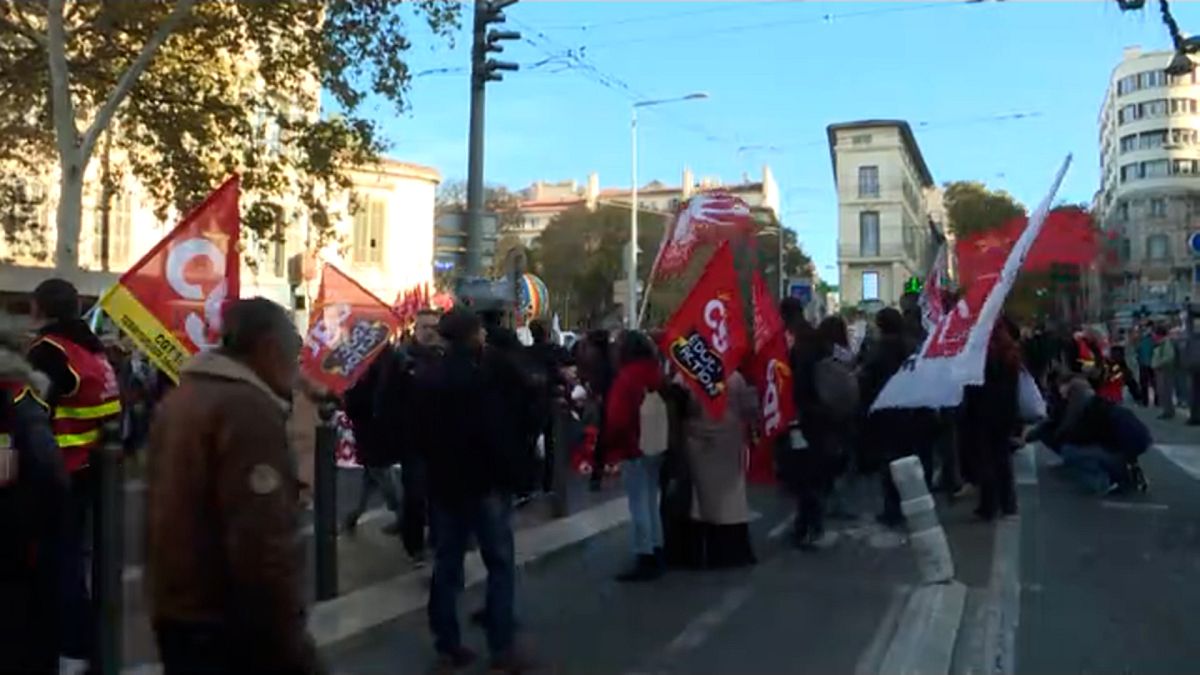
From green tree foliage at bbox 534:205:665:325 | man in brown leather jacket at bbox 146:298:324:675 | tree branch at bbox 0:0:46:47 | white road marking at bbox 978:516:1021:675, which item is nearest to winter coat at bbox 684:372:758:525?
white road marking at bbox 978:516:1021:675

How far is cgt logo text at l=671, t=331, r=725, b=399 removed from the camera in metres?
8.50

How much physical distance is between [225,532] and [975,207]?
6082cm

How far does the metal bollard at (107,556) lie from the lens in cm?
538

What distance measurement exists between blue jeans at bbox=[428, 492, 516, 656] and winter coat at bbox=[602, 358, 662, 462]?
7.35 feet

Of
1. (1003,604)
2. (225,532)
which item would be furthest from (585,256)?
(225,532)

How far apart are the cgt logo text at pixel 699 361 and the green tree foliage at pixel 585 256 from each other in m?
59.2

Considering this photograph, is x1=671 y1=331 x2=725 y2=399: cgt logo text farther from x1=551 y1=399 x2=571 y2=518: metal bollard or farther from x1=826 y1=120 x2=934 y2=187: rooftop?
x1=826 y1=120 x2=934 y2=187: rooftop

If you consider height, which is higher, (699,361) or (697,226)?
(697,226)

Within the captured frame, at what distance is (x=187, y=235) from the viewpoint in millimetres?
6602

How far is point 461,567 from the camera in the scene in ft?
20.4

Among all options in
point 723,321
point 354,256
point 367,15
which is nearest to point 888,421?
point 723,321

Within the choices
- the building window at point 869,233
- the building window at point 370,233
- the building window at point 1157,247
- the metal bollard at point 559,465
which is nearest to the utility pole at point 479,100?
the metal bollard at point 559,465

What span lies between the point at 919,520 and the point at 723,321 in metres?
1.94

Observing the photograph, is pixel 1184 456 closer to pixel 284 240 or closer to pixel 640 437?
pixel 640 437
